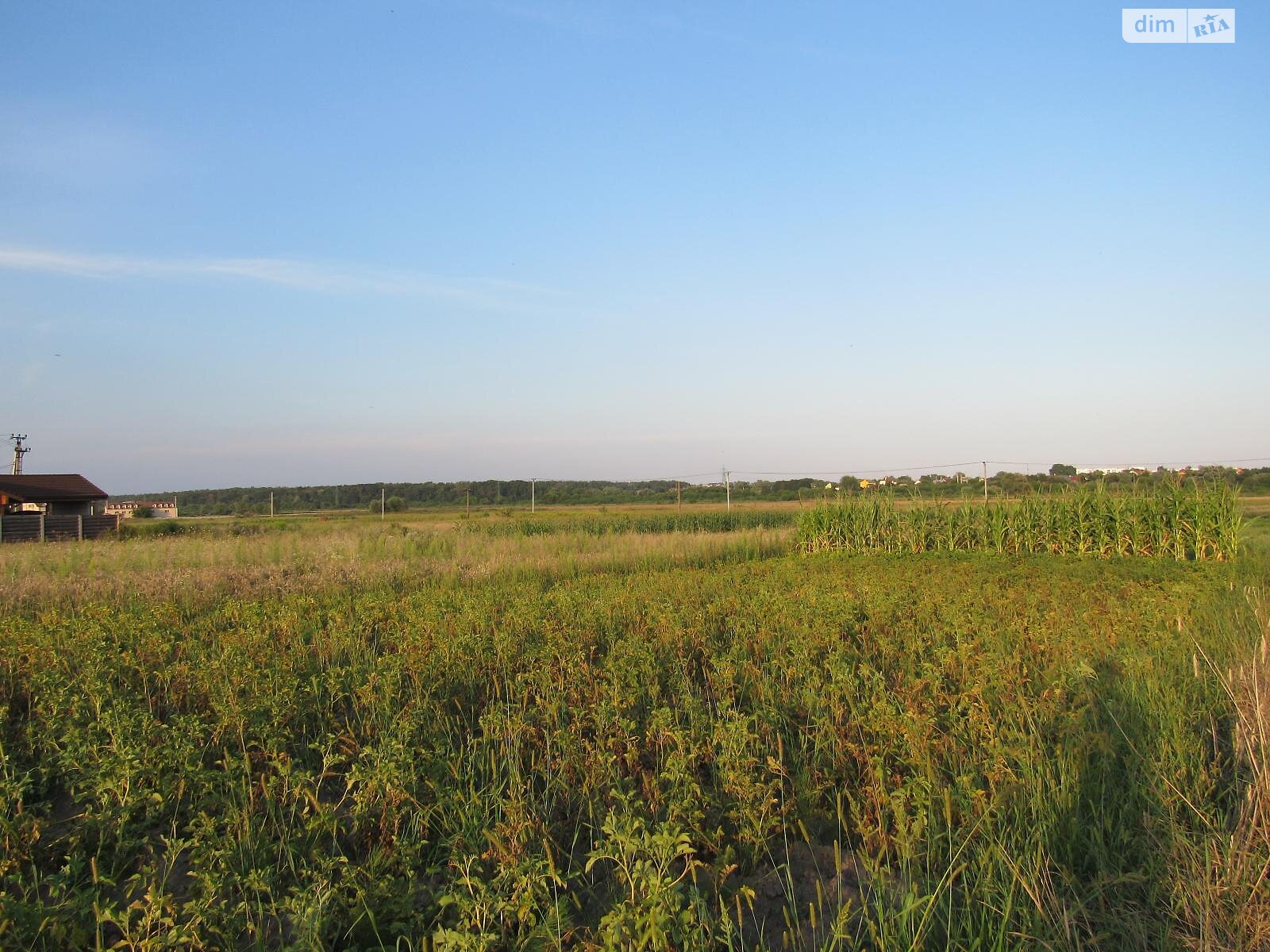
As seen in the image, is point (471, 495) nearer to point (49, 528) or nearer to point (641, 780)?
point (49, 528)

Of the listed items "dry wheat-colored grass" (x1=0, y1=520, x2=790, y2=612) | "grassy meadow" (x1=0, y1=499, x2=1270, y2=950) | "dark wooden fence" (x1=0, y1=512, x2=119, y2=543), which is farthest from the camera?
"dark wooden fence" (x1=0, y1=512, x2=119, y2=543)

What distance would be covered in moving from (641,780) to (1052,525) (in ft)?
49.7

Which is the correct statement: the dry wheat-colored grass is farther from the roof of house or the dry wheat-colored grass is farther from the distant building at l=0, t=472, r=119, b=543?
the roof of house

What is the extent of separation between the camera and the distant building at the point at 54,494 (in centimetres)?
3472

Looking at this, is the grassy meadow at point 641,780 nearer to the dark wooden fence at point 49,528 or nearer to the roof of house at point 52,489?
the dark wooden fence at point 49,528

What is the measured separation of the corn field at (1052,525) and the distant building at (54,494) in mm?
32667

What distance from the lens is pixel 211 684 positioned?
5301 millimetres

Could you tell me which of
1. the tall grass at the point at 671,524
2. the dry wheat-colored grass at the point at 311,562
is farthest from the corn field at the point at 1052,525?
the tall grass at the point at 671,524

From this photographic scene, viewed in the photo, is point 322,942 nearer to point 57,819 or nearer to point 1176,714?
point 57,819

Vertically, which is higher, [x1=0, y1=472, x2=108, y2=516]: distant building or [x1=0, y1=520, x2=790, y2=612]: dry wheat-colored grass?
[x1=0, y1=472, x2=108, y2=516]: distant building

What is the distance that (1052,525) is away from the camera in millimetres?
16531

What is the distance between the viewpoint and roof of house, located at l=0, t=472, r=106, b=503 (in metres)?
34.9

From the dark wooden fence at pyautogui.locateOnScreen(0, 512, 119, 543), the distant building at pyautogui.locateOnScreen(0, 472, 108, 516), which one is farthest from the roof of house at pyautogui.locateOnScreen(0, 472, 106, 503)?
the dark wooden fence at pyautogui.locateOnScreen(0, 512, 119, 543)

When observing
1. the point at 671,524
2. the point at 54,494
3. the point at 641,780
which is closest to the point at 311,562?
the point at 641,780
